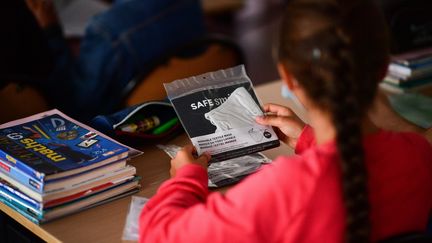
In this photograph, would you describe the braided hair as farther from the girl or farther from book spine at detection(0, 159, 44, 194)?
book spine at detection(0, 159, 44, 194)

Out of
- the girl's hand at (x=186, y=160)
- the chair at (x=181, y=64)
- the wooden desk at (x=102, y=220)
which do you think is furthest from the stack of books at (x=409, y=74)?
the girl's hand at (x=186, y=160)

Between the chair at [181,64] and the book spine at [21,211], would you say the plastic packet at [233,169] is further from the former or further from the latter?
the chair at [181,64]

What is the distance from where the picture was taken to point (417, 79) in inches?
94.0

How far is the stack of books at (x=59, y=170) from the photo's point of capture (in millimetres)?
1519

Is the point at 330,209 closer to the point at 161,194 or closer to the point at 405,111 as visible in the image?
the point at 161,194

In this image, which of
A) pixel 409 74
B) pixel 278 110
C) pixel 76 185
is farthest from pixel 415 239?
pixel 409 74

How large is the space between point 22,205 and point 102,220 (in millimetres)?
177

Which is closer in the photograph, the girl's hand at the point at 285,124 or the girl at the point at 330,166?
the girl at the point at 330,166

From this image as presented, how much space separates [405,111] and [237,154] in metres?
0.69

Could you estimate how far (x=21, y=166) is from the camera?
5.01 ft

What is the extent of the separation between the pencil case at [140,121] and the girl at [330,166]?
1.77 ft

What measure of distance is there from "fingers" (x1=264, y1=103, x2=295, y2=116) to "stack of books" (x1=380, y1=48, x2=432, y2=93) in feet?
2.45

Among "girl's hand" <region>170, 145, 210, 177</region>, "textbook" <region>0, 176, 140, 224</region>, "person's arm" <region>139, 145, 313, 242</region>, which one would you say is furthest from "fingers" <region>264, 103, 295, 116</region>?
"person's arm" <region>139, 145, 313, 242</region>

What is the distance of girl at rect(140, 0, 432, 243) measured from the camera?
3.93 feet
